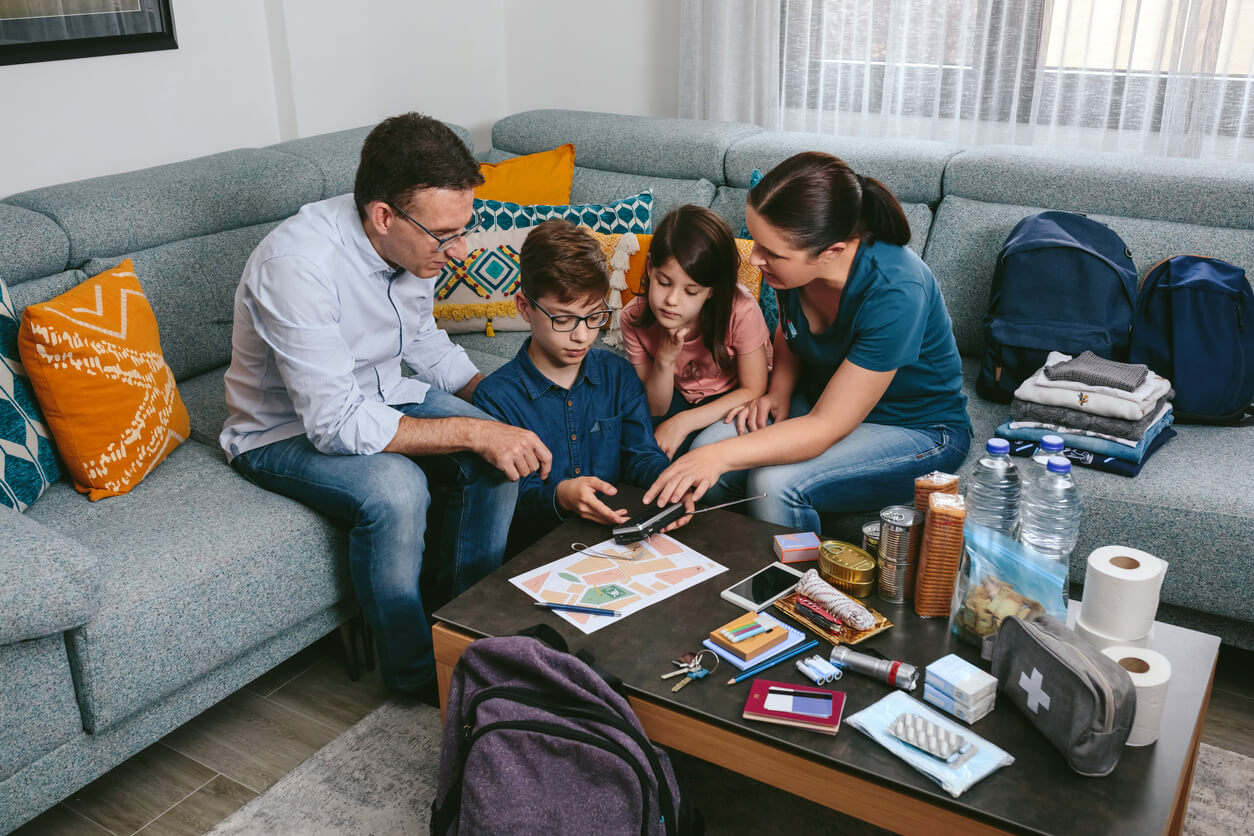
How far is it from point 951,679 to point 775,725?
0.23 meters

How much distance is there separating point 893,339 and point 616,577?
699 mm

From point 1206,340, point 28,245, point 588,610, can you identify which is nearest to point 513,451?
point 588,610

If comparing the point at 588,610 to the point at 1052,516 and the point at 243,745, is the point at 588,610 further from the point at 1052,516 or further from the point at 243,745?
the point at 243,745

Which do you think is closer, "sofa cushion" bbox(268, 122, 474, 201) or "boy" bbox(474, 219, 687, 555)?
"boy" bbox(474, 219, 687, 555)

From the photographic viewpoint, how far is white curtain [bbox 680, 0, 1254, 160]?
283 cm

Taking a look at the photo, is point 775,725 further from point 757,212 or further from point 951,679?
point 757,212

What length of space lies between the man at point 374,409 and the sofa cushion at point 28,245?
51 centimetres

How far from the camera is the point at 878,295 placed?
1.88 meters

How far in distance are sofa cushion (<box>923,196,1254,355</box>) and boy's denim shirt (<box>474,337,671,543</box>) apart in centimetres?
96

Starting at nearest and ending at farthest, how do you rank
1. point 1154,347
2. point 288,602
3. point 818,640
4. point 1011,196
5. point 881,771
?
point 881,771 → point 818,640 → point 288,602 → point 1154,347 → point 1011,196

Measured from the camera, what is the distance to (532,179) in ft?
9.71

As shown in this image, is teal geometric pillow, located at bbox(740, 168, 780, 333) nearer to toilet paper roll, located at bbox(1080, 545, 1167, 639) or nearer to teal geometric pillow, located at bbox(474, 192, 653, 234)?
teal geometric pillow, located at bbox(474, 192, 653, 234)

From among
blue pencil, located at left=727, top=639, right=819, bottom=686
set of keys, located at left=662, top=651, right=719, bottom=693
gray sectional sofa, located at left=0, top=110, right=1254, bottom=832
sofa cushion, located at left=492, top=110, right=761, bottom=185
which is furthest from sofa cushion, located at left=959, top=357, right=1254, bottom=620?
sofa cushion, located at left=492, top=110, right=761, bottom=185

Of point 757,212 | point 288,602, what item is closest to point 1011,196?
point 757,212
